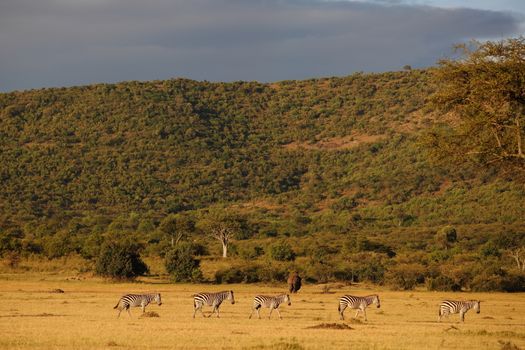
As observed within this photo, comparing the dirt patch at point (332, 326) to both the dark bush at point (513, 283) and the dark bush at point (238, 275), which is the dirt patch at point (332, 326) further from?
the dark bush at point (238, 275)

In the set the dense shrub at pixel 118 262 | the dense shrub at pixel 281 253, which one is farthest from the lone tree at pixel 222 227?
the dense shrub at pixel 118 262

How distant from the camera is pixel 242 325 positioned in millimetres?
28656

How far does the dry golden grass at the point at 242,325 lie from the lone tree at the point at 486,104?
5516mm

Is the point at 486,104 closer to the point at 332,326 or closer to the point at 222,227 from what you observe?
the point at 332,326

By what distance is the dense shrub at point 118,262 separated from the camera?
5384 cm

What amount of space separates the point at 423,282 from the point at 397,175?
5142 cm

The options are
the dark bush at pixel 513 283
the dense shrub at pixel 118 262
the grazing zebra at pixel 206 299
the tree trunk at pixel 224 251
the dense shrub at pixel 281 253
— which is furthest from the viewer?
the tree trunk at pixel 224 251

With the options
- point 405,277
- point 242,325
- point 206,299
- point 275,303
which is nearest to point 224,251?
point 405,277

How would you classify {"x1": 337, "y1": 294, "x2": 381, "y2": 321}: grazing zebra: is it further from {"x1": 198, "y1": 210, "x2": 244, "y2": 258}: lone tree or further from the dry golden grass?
{"x1": 198, "y1": 210, "x2": 244, "y2": 258}: lone tree

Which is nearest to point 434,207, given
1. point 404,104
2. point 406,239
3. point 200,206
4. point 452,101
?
point 406,239

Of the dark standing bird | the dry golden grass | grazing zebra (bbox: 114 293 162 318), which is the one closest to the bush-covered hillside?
the dark standing bird

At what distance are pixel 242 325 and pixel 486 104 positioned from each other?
10.1 meters

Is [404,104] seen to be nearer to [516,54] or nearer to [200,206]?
[200,206]

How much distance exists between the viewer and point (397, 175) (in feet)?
349
